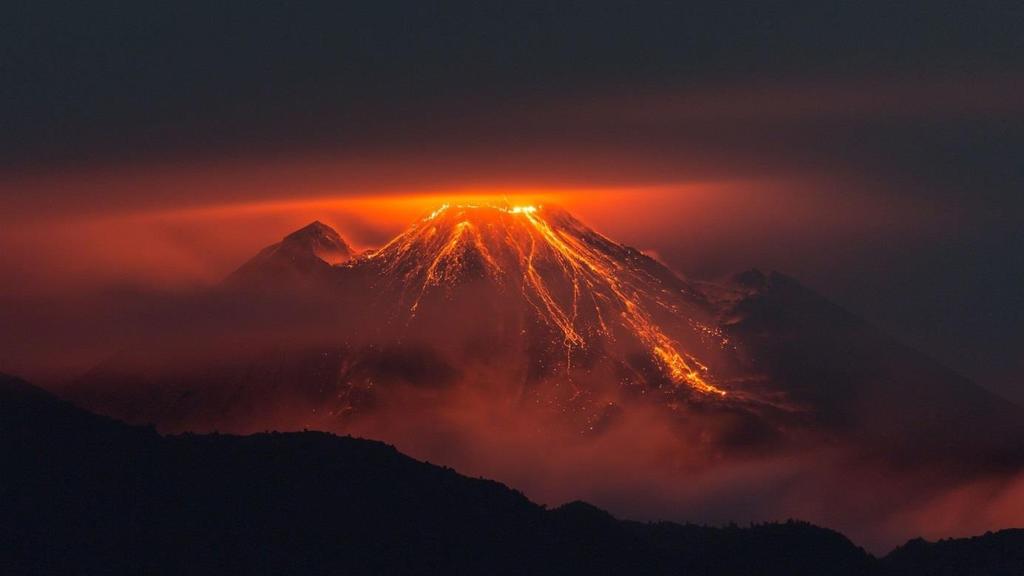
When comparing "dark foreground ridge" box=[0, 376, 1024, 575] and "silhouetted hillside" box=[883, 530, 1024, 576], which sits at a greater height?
"silhouetted hillside" box=[883, 530, 1024, 576]

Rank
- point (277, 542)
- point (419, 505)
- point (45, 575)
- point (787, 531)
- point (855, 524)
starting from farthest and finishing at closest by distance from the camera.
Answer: point (855, 524)
point (787, 531)
point (419, 505)
point (277, 542)
point (45, 575)

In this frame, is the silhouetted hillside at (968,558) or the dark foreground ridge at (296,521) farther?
the silhouetted hillside at (968,558)

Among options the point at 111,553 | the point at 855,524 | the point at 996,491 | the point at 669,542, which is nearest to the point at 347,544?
the point at 111,553

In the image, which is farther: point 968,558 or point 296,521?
point 968,558

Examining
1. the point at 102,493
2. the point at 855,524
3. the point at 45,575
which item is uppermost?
the point at 855,524

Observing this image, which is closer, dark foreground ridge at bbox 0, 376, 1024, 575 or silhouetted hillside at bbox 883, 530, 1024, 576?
dark foreground ridge at bbox 0, 376, 1024, 575

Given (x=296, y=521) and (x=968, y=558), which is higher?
(x=968, y=558)

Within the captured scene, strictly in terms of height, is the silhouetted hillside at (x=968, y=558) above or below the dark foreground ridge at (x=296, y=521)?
above

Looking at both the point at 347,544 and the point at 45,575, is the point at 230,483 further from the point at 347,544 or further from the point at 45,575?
the point at 45,575
